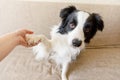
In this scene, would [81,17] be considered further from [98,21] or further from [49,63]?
[49,63]

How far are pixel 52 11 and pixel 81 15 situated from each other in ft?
1.37

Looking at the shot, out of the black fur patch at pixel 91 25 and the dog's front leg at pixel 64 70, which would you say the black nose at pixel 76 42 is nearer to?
the black fur patch at pixel 91 25

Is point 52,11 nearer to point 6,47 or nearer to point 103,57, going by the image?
point 103,57

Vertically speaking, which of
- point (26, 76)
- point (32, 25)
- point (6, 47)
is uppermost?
point (6, 47)

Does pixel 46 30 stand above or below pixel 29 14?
below

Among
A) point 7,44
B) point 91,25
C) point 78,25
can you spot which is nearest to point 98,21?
point 91,25

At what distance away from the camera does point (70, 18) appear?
59.4 inches

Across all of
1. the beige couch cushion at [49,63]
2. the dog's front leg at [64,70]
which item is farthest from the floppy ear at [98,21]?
the dog's front leg at [64,70]

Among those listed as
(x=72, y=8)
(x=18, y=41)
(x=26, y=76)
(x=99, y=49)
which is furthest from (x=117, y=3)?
(x=18, y=41)

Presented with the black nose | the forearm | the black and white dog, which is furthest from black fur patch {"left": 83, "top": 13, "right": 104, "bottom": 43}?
the forearm

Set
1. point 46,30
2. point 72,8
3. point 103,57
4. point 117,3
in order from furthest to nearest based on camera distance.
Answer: point 117,3 → point 46,30 → point 103,57 → point 72,8

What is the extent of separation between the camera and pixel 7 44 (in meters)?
0.94

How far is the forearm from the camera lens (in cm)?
90

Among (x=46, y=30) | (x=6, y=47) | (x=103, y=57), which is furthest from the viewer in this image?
(x=46, y=30)
